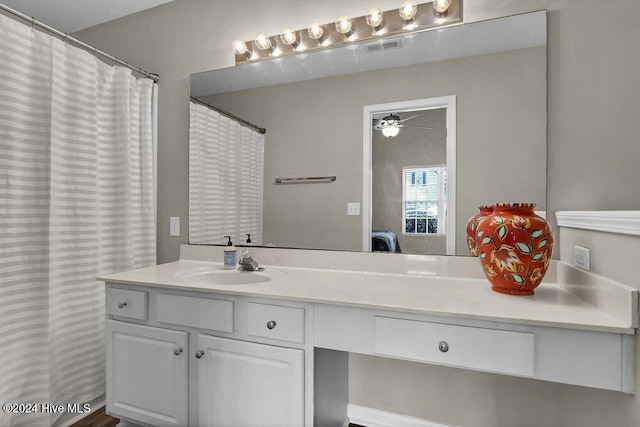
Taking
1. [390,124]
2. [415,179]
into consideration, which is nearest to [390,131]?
[390,124]

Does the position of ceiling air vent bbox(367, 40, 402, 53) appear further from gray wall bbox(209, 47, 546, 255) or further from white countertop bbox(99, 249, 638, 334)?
white countertop bbox(99, 249, 638, 334)

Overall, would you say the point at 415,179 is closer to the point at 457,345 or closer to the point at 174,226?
the point at 457,345

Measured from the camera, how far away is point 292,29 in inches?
73.8

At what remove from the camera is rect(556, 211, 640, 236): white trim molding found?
2.92ft

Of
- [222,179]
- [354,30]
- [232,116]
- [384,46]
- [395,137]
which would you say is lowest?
[222,179]

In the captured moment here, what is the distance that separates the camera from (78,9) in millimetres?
2268

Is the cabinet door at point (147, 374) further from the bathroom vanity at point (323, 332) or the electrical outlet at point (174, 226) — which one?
the electrical outlet at point (174, 226)

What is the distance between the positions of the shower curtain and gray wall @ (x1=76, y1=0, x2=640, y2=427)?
2.51ft

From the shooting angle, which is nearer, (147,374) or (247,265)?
(147,374)

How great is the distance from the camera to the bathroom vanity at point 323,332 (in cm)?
97

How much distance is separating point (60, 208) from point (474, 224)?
6.20 feet

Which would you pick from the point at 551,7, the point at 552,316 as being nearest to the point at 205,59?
the point at 551,7

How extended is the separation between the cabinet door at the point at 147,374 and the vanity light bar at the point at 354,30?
1.51 metres

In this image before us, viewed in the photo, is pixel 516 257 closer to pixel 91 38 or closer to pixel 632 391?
pixel 632 391
